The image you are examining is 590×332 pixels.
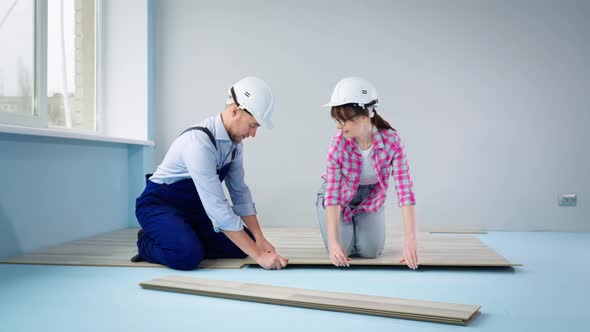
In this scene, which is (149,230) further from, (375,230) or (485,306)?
(485,306)

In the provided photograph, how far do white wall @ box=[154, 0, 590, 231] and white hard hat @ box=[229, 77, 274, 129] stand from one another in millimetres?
2149

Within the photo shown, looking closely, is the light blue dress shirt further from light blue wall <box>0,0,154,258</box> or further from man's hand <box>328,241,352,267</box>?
light blue wall <box>0,0,154,258</box>

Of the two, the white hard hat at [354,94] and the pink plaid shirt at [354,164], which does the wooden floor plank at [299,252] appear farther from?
the white hard hat at [354,94]

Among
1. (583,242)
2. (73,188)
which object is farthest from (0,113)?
(583,242)

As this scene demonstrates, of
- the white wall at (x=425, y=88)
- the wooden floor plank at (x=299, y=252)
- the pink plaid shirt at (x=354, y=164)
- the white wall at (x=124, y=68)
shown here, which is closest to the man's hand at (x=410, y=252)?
the wooden floor plank at (x=299, y=252)

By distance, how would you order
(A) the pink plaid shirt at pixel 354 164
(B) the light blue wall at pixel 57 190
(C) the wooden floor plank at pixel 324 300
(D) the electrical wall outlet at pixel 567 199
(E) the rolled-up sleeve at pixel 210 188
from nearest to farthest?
(C) the wooden floor plank at pixel 324 300 → (E) the rolled-up sleeve at pixel 210 188 → (A) the pink plaid shirt at pixel 354 164 → (B) the light blue wall at pixel 57 190 → (D) the electrical wall outlet at pixel 567 199

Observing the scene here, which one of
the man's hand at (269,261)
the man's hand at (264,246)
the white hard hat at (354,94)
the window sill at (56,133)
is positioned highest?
the white hard hat at (354,94)

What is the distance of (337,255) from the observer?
3055mm

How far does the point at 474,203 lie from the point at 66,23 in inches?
134

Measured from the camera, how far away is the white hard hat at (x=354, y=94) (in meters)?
2.97

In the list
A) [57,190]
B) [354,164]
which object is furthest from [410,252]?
[57,190]

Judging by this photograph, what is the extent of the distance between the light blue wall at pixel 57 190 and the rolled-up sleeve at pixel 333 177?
171 centimetres

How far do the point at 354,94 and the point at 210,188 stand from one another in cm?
82

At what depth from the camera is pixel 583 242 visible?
4223 millimetres
